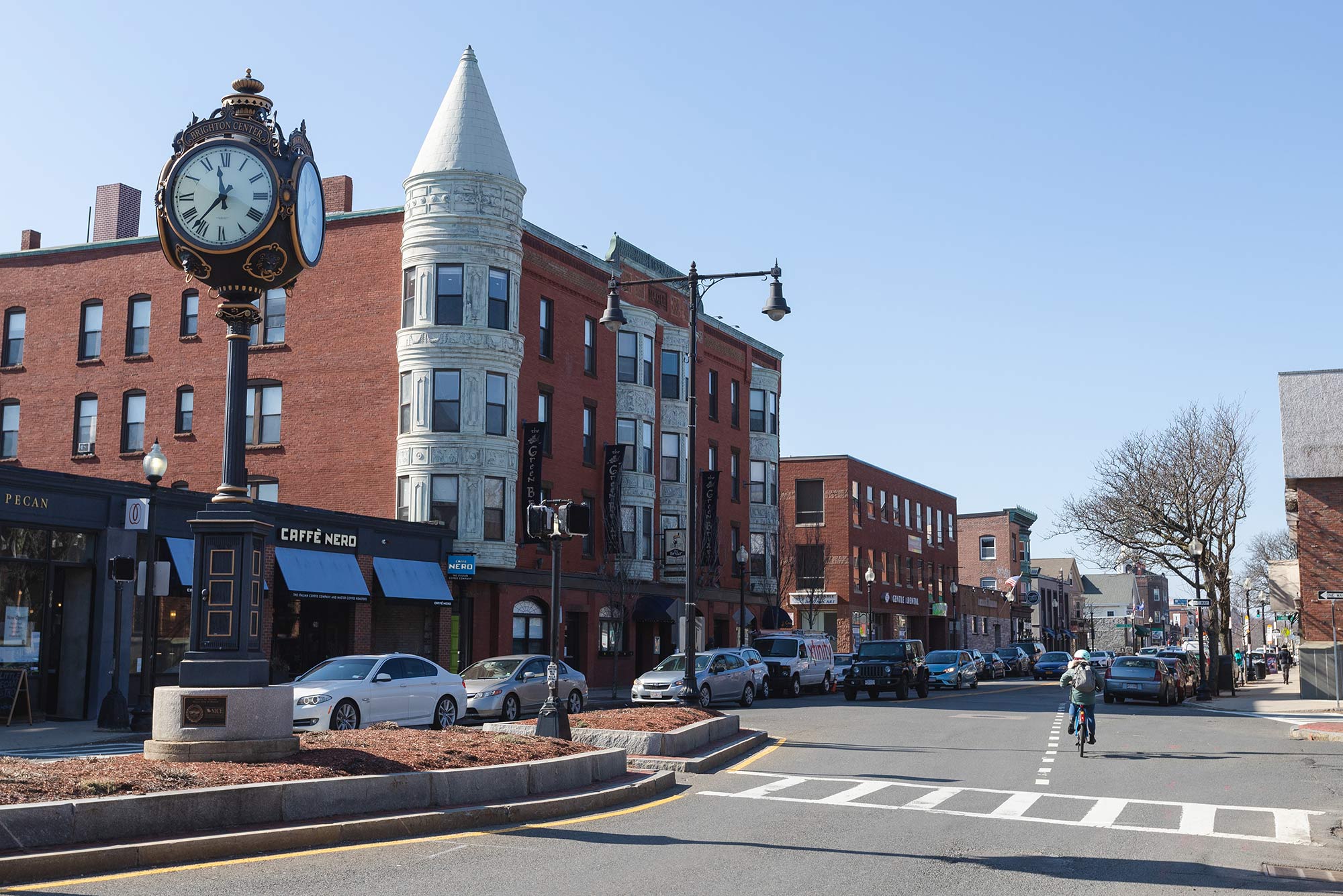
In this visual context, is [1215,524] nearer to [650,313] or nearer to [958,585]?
[650,313]

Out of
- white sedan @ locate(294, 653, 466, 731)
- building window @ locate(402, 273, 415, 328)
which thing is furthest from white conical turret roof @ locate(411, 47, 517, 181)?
white sedan @ locate(294, 653, 466, 731)

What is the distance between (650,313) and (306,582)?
20.6 meters

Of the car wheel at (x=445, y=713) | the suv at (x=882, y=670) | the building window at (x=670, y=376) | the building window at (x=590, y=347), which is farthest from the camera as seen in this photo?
the building window at (x=670, y=376)

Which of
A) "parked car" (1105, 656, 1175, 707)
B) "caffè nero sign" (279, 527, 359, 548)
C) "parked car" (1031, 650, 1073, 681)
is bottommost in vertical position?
"parked car" (1031, 650, 1073, 681)

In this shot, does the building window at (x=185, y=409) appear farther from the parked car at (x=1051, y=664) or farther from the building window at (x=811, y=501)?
the parked car at (x=1051, y=664)

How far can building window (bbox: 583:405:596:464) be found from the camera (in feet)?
149

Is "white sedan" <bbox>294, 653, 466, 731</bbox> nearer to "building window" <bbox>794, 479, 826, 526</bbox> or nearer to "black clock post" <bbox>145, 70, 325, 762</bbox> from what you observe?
"black clock post" <bbox>145, 70, 325, 762</bbox>

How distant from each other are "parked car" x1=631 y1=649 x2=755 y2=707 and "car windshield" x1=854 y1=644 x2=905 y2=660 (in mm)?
4555

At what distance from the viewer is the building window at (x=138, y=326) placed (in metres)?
42.1

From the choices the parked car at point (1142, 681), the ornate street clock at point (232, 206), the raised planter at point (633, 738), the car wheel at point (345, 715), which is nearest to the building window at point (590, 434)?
the parked car at point (1142, 681)

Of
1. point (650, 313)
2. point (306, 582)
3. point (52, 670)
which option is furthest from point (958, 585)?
point (52, 670)

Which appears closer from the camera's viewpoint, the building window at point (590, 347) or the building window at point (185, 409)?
the building window at point (185, 409)

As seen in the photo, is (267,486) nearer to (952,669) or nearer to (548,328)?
(548,328)

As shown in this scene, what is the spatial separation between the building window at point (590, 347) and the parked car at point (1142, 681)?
20.4 meters
